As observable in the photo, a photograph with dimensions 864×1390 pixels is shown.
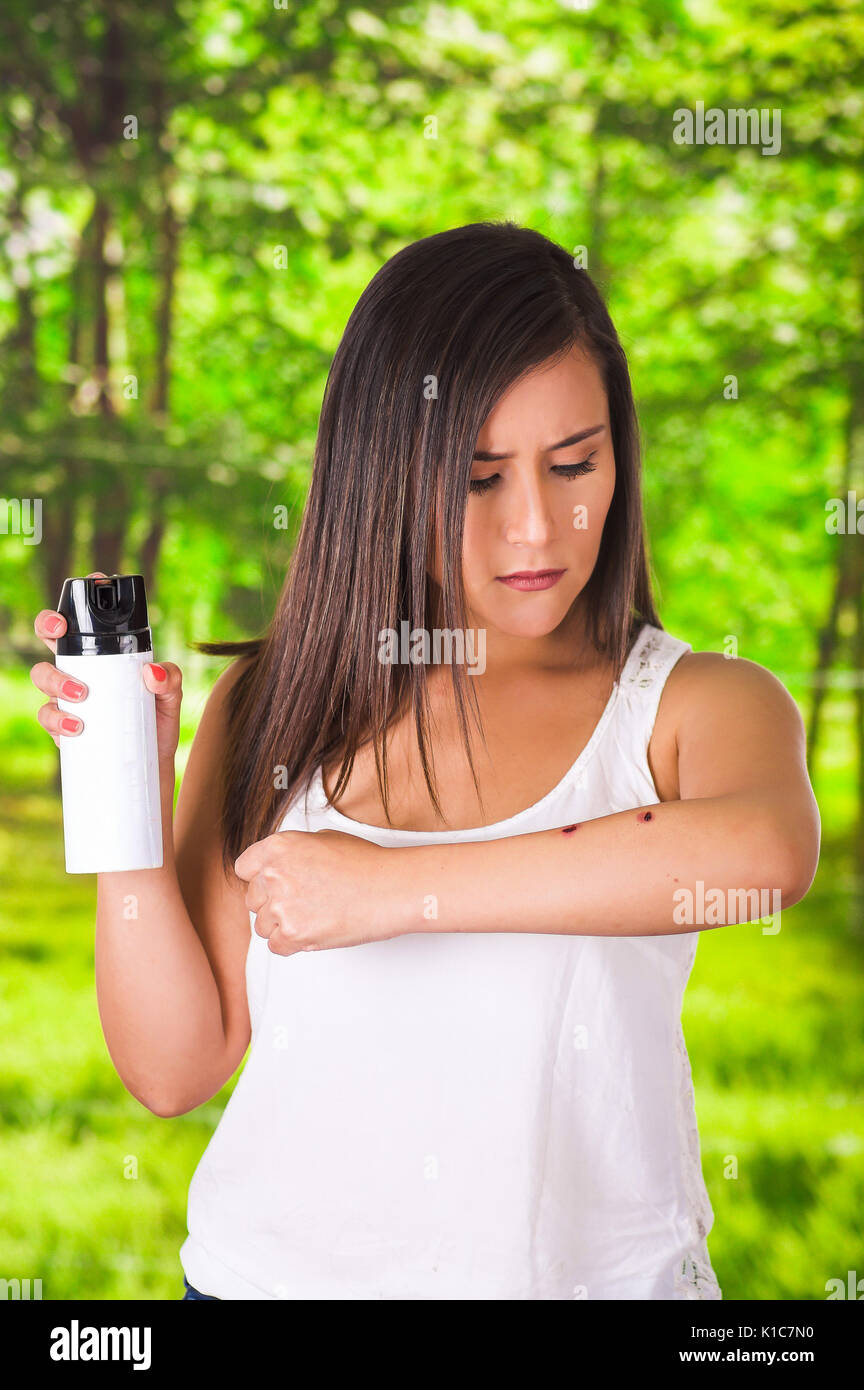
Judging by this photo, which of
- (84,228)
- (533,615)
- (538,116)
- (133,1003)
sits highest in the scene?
(538,116)

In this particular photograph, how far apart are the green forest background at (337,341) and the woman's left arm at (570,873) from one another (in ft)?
4.65

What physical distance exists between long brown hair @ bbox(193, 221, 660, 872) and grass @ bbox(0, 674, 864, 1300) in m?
1.19

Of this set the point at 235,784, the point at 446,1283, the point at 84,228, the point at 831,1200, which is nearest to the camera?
the point at 446,1283

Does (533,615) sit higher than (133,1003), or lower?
higher

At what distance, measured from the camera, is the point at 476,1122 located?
0.81 metres

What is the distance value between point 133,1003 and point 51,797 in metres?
1.48

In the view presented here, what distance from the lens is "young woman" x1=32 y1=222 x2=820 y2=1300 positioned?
2.60ft

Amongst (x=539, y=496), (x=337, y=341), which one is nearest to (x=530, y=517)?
(x=539, y=496)

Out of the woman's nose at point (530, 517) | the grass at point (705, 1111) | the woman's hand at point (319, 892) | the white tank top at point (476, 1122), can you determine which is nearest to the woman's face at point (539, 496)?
the woman's nose at point (530, 517)

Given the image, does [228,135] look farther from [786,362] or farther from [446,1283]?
[446,1283]

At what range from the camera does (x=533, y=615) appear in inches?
33.4

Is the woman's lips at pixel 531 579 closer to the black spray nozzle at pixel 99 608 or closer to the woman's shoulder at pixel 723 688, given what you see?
the woman's shoulder at pixel 723 688

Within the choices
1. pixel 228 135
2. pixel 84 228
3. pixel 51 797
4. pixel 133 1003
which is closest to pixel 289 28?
pixel 228 135

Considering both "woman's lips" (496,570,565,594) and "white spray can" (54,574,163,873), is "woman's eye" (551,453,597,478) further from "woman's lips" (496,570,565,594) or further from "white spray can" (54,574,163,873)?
"white spray can" (54,574,163,873)
